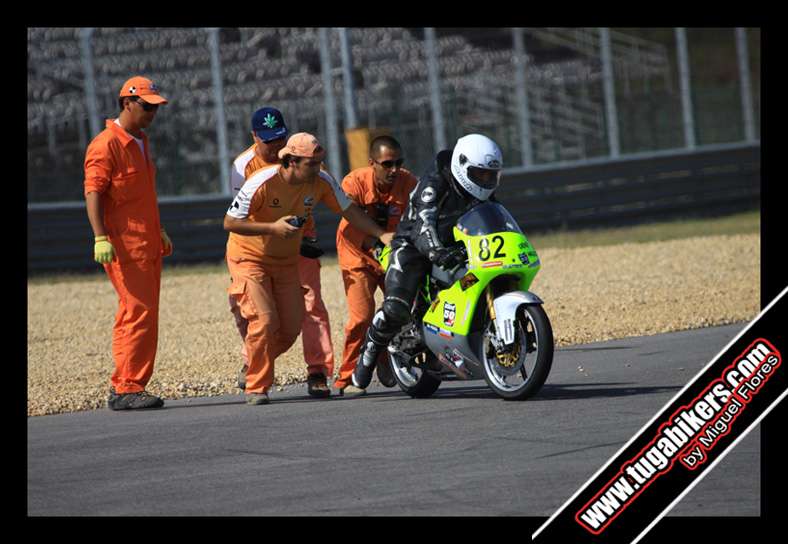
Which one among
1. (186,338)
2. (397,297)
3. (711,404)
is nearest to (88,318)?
(186,338)

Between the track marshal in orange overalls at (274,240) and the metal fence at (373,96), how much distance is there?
430 inches

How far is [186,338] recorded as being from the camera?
13.2 m

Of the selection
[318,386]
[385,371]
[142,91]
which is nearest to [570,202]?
[385,371]

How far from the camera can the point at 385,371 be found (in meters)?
9.67

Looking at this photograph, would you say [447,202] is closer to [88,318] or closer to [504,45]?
[88,318]

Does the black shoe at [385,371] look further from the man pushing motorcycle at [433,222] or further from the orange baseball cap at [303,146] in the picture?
the orange baseball cap at [303,146]

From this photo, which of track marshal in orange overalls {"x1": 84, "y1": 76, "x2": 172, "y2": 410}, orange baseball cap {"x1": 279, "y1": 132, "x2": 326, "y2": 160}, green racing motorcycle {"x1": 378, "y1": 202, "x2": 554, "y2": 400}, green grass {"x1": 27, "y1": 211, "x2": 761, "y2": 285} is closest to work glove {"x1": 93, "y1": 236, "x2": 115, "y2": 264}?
track marshal in orange overalls {"x1": 84, "y1": 76, "x2": 172, "y2": 410}

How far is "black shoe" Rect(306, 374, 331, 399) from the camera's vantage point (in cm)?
954

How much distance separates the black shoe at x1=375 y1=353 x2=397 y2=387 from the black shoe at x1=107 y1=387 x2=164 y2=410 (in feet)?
4.88

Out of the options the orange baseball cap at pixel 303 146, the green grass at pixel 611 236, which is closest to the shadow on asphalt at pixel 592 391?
the orange baseball cap at pixel 303 146

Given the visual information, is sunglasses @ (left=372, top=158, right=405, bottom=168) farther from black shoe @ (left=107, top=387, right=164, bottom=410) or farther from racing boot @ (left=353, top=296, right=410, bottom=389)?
black shoe @ (left=107, top=387, right=164, bottom=410)

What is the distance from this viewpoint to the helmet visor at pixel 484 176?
8620 millimetres

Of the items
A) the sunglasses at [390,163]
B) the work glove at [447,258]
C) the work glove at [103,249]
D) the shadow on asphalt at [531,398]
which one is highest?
the sunglasses at [390,163]

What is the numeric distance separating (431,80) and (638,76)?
5.52 meters
